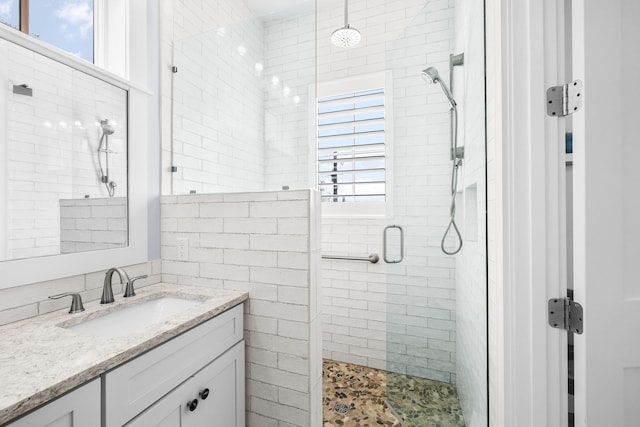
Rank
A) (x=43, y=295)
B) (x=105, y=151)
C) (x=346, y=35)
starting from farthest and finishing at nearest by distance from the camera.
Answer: (x=346, y=35)
(x=105, y=151)
(x=43, y=295)

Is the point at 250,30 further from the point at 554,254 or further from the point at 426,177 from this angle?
the point at 554,254

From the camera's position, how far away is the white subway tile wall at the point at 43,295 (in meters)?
1.05

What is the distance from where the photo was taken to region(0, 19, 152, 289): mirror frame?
42.9 inches

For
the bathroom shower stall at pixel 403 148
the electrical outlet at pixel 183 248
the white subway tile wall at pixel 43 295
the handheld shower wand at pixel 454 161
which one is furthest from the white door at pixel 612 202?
the white subway tile wall at pixel 43 295

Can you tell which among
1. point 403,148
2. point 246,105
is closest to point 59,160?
point 246,105

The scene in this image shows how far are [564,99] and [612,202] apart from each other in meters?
0.34

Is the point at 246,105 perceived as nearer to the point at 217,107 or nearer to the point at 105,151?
the point at 217,107

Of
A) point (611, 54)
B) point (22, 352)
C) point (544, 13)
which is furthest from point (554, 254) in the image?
point (22, 352)

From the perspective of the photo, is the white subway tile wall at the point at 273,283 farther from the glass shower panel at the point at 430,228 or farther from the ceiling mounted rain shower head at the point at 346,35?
the ceiling mounted rain shower head at the point at 346,35

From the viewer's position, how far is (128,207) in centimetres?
153

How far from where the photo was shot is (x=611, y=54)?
2.58 feet

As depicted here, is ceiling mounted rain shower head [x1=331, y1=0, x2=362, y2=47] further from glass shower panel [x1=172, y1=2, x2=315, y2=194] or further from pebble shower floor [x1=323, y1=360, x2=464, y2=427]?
pebble shower floor [x1=323, y1=360, x2=464, y2=427]

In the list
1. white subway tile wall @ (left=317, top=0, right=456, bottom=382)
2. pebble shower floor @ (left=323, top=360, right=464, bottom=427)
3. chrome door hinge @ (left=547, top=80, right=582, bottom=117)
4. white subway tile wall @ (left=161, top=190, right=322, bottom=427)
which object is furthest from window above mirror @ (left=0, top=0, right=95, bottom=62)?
pebble shower floor @ (left=323, top=360, right=464, bottom=427)

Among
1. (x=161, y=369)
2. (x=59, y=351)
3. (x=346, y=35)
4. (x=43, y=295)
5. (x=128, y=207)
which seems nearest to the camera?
(x=59, y=351)
